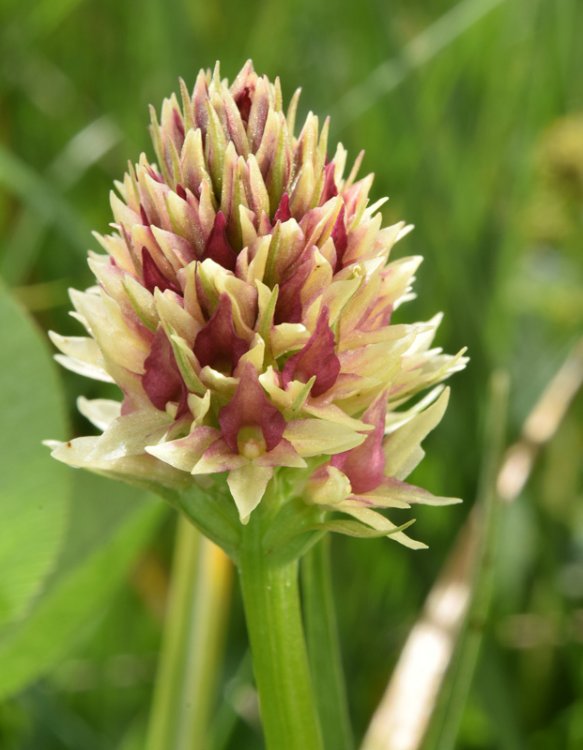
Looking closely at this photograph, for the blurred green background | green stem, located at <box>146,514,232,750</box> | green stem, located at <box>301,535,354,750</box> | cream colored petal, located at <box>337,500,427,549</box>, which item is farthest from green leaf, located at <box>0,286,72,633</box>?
cream colored petal, located at <box>337,500,427,549</box>

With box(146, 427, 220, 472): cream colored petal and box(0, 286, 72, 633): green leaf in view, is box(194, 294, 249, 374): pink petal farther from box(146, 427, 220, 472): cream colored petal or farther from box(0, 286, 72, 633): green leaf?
box(0, 286, 72, 633): green leaf

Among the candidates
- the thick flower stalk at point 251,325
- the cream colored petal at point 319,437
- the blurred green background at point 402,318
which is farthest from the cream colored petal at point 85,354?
the blurred green background at point 402,318

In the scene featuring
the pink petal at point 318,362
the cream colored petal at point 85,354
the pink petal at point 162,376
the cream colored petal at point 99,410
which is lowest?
the pink petal at point 318,362

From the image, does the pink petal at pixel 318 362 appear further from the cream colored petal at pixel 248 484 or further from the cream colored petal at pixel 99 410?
the cream colored petal at pixel 99 410

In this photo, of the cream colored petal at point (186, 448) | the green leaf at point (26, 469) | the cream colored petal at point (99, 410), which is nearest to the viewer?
the cream colored petal at point (186, 448)

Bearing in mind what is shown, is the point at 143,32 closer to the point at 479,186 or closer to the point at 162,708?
the point at 479,186

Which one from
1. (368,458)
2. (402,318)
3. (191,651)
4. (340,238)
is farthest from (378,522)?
(402,318)
